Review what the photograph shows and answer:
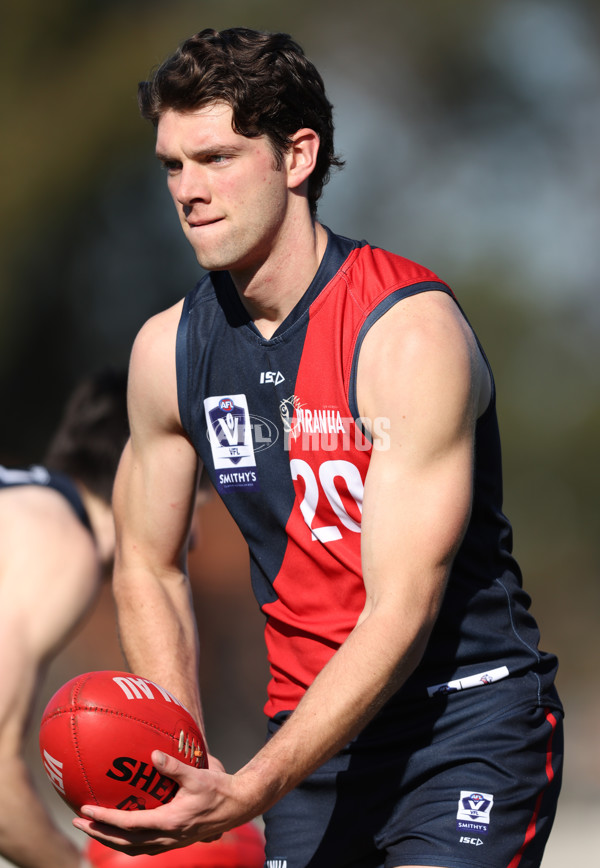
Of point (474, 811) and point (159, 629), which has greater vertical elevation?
point (159, 629)

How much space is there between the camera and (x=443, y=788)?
276 centimetres

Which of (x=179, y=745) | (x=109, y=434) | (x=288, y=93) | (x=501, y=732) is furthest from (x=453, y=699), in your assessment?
(x=109, y=434)

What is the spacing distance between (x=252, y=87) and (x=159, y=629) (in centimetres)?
159

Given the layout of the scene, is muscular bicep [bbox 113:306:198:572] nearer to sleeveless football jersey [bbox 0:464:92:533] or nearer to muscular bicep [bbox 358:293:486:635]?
muscular bicep [bbox 358:293:486:635]

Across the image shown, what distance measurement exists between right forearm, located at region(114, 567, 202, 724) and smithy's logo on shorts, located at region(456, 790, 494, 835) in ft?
2.84

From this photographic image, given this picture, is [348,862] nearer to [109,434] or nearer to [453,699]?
[453,699]

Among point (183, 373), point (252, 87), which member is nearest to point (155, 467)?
point (183, 373)

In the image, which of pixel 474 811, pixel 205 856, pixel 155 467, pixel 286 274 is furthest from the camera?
pixel 205 856

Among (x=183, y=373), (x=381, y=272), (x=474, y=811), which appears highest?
(x=381, y=272)

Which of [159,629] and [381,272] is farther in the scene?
[159,629]

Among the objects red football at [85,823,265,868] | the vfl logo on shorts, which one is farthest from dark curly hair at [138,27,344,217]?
red football at [85,823,265,868]

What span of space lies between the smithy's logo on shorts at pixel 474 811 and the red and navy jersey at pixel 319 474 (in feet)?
0.89

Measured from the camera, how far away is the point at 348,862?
2.92 meters

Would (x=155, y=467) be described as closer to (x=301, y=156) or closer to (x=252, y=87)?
(x=301, y=156)
